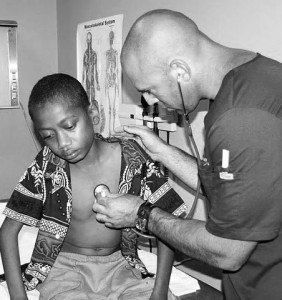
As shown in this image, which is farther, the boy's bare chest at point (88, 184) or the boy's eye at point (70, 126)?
the boy's bare chest at point (88, 184)

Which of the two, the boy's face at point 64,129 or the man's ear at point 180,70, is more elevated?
the man's ear at point 180,70

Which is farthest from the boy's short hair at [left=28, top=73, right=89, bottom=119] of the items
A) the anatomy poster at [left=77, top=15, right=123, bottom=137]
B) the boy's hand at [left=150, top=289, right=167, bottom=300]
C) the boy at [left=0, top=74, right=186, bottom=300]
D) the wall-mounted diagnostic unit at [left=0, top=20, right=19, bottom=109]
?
the wall-mounted diagnostic unit at [left=0, top=20, right=19, bottom=109]

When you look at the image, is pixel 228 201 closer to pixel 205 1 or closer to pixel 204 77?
pixel 204 77

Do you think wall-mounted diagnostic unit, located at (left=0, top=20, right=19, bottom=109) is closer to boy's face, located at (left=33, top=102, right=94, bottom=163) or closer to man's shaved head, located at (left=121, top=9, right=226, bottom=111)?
boy's face, located at (left=33, top=102, right=94, bottom=163)

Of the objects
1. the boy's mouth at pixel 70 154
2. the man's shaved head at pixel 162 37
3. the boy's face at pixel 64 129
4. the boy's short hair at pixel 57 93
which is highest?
the man's shaved head at pixel 162 37

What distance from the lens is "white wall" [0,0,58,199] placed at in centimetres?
383

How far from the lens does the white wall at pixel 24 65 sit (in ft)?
12.6

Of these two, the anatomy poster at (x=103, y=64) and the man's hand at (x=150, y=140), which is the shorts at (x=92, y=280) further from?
the anatomy poster at (x=103, y=64)

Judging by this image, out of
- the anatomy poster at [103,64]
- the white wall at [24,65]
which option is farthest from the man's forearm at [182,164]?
the white wall at [24,65]

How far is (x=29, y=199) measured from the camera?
1.55m

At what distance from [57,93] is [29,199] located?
1.37 ft

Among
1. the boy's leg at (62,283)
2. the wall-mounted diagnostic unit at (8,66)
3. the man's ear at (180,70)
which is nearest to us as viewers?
the man's ear at (180,70)

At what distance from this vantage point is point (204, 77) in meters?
1.17

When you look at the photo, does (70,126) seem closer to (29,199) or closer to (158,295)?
(29,199)
